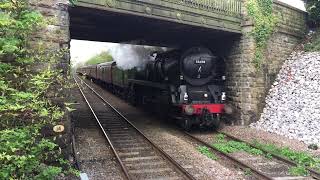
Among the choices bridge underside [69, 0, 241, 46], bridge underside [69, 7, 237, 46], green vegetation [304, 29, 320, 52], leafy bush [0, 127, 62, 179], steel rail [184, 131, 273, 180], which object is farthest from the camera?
green vegetation [304, 29, 320, 52]

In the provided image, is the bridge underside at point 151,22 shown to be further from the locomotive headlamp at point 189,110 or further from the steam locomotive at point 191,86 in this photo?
the locomotive headlamp at point 189,110

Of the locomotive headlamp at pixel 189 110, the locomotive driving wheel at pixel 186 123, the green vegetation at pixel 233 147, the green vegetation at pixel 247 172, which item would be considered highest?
the locomotive headlamp at pixel 189 110

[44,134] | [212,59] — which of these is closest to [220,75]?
[212,59]

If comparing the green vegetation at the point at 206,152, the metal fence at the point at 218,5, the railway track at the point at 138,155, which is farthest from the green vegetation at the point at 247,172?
the metal fence at the point at 218,5

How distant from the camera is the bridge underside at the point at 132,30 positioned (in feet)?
37.4

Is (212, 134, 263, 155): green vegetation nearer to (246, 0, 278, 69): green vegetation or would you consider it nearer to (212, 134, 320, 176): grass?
(212, 134, 320, 176): grass

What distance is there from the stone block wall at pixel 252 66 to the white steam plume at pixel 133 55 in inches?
164

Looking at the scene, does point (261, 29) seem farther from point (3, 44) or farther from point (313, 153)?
point (3, 44)

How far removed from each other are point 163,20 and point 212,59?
2646mm

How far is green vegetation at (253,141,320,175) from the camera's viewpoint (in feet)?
27.4

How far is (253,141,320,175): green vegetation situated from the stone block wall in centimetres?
342

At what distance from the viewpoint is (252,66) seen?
13727mm

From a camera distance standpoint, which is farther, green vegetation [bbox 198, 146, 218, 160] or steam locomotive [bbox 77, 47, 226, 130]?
steam locomotive [bbox 77, 47, 226, 130]

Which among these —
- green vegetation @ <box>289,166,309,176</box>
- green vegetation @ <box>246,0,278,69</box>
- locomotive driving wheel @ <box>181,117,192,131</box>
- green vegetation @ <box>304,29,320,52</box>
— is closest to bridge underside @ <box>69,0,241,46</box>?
green vegetation @ <box>246,0,278,69</box>
